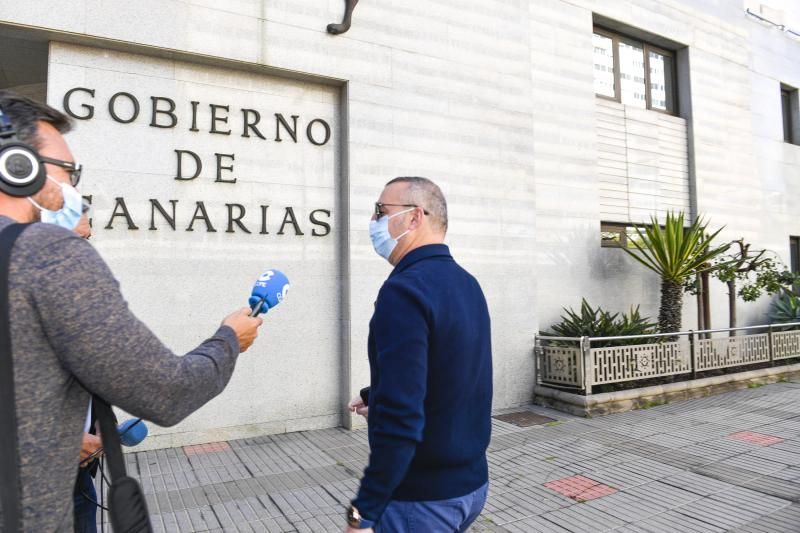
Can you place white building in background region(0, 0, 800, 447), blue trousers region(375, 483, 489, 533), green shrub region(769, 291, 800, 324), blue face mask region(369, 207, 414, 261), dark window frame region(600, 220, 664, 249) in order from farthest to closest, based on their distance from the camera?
green shrub region(769, 291, 800, 324) → dark window frame region(600, 220, 664, 249) → white building in background region(0, 0, 800, 447) → blue face mask region(369, 207, 414, 261) → blue trousers region(375, 483, 489, 533)

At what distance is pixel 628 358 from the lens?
721cm

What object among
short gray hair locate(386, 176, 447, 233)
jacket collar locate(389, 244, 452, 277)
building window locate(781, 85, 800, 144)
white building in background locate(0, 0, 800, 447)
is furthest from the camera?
building window locate(781, 85, 800, 144)

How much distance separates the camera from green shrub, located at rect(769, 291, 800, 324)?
11.3 m

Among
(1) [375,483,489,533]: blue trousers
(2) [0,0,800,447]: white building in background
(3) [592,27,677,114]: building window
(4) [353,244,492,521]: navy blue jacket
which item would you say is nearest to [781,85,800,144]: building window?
(3) [592,27,677,114]: building window

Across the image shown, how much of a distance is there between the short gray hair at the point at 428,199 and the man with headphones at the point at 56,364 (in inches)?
44.6

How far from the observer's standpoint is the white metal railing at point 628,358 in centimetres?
697

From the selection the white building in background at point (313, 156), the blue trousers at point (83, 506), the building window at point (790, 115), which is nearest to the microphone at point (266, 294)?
the blue trousers at point (83, 506)

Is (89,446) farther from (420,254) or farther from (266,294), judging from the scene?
(420,254)

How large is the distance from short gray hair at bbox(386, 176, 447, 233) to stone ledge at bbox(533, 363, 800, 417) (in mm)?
5504

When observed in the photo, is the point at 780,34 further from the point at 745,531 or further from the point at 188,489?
the point at 188,489

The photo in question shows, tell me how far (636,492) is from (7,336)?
15.3 ft

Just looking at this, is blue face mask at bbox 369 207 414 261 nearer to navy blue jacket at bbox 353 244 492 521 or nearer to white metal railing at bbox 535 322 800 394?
navy blue jacket at bbox 353 244 492 521

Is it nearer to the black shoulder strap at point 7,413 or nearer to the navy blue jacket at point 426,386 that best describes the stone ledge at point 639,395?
the navy blue jacket at point 426,386

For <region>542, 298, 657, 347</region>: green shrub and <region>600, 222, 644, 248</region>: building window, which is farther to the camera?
<region>600, 222, 644, 248</region>: building window
